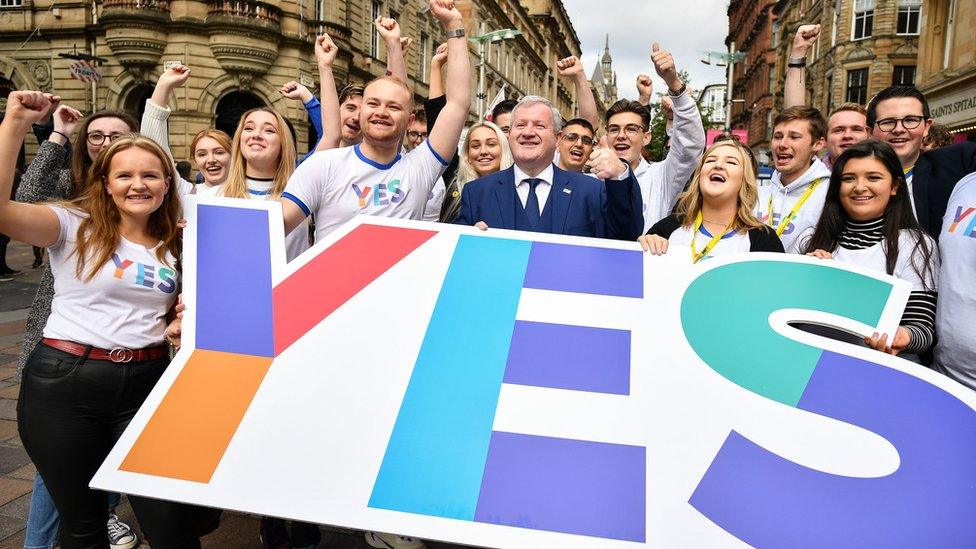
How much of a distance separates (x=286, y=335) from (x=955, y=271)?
241 cm

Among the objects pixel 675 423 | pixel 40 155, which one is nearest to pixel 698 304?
pixel 675 423

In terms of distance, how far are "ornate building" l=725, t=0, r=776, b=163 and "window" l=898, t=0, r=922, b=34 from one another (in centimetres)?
1365

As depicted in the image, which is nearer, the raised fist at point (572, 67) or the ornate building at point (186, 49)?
the raised fist at point (572, 67)

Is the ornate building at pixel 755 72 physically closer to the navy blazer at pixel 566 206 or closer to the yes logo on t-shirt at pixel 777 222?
the yes logo on t-shirt at pixel 777 222

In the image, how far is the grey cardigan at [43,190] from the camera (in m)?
2.42

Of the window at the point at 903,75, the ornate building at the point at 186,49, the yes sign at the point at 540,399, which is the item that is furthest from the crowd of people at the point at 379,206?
the window at the point at 903,75

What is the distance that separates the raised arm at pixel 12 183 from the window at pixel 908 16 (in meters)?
33.7

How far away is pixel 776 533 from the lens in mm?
1634

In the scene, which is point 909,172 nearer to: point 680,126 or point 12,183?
point 680,126

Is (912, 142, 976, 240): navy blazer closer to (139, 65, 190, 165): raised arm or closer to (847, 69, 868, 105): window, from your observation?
(139, 65, 190, 165): raised arm

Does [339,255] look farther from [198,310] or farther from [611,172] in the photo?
[611,172]

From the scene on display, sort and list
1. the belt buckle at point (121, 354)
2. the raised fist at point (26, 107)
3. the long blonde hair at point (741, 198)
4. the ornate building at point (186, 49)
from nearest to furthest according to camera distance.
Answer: the raised fist at point (26, 107) → the belt buckle at point (121, 354) → the long blonde hair at point (741, 198) → the ornate building at point (186, 49)

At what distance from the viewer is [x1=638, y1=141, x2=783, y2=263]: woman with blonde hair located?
244cm

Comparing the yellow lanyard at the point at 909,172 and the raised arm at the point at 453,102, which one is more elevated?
the raised arm at the point at 453,102
